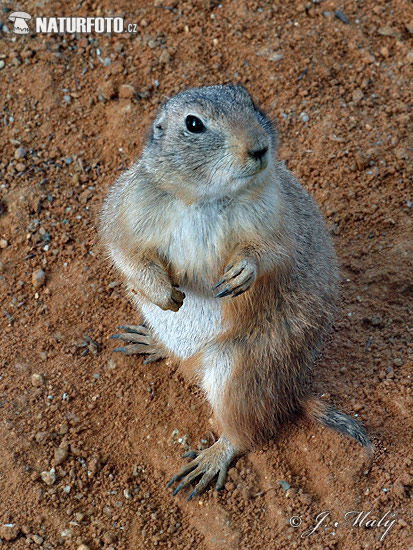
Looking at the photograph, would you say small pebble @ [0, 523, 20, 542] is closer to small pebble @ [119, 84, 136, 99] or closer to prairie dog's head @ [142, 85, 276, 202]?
prairie dog's head @ [142, 85, 276, 202]

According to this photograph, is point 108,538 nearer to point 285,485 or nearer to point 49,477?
point 49,477

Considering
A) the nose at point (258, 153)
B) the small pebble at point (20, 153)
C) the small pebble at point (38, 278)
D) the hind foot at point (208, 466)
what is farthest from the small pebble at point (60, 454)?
the small pebble at point (20, 153)

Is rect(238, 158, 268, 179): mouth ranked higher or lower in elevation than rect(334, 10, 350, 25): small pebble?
lower

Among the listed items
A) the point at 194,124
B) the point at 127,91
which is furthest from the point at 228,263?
the point at 127,91

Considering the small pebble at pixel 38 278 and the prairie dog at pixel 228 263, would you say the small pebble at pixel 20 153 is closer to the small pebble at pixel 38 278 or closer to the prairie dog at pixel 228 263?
the small pebble at pixel 38 278

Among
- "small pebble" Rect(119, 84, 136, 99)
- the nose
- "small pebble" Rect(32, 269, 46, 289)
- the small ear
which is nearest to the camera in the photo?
the nose

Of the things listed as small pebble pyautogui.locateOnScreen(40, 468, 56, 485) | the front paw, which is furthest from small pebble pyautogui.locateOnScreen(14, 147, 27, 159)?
the front paw
